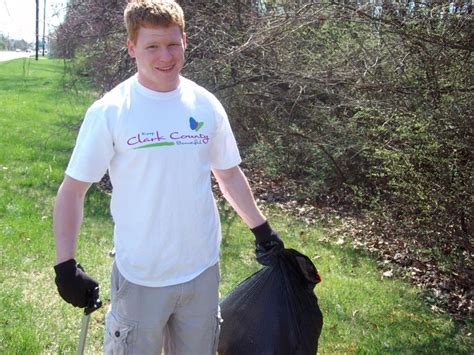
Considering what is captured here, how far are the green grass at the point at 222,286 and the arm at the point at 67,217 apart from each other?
5.05 ft

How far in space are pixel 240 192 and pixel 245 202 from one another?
0.17 feet

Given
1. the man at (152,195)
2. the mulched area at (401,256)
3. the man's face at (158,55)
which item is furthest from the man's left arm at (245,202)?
the mulched area at (401,256)

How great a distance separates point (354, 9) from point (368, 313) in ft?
8.87

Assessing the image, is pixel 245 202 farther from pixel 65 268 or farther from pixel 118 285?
pixel 65 268

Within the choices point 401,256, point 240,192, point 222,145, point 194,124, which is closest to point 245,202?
point 240,192

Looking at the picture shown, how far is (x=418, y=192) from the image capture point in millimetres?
4812

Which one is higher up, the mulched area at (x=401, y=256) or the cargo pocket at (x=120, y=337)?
the cargo pocket at (x=120, y=337)

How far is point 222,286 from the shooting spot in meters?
4.74

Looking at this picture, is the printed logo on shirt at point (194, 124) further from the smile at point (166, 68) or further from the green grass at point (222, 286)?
the green grass at point (222, 286)

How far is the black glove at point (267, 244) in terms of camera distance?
2679 mm

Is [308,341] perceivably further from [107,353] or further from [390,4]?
[390,4]

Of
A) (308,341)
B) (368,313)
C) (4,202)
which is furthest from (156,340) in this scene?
(4,202)

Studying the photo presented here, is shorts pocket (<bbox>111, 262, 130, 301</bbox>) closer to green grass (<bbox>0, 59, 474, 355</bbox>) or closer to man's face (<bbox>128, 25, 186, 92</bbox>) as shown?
man's face (<bbox>128, 25, 186, 92</bbox>)

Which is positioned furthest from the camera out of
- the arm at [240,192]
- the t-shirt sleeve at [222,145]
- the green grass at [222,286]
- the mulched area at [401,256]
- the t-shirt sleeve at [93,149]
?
the mulched area at [401,256]
